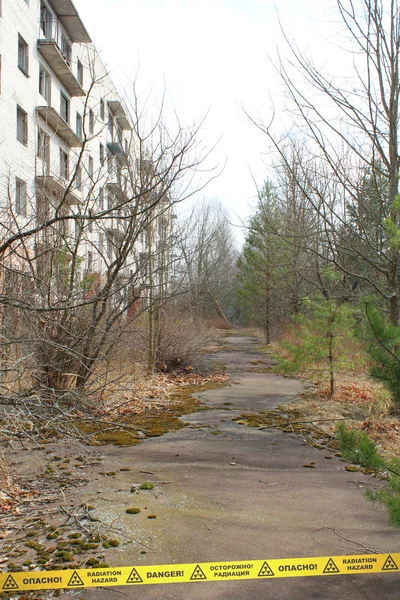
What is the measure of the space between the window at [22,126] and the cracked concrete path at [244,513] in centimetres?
1457

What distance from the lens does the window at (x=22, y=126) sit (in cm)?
1798

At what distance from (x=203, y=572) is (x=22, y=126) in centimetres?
1810

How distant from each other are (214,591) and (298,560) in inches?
20.4

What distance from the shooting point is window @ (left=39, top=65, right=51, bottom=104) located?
20089 mm

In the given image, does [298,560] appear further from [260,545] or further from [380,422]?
[380,422]

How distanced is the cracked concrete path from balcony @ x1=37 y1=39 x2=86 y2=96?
1581 centimetres

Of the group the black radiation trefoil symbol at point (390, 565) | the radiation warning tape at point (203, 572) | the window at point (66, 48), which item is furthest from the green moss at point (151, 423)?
the window at point (66, 48)

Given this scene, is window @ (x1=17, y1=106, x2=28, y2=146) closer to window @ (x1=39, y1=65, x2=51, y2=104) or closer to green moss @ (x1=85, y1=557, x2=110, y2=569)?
window @ (x1=39, y1=65, x2=51, y2=104)

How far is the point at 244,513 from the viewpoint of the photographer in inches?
158

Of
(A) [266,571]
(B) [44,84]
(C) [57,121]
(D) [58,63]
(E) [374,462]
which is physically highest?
(D) [58,63]

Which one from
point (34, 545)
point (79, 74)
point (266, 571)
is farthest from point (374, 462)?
point (79, 74)

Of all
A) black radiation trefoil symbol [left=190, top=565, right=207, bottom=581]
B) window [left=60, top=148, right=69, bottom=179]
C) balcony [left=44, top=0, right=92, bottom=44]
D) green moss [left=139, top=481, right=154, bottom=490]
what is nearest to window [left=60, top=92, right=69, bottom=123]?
balcony [left=44, top=0, right=92, bottom=44]

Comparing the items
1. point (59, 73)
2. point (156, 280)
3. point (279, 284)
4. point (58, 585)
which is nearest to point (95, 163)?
point (59, 73)

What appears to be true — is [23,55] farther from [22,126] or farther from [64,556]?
[64,556]
